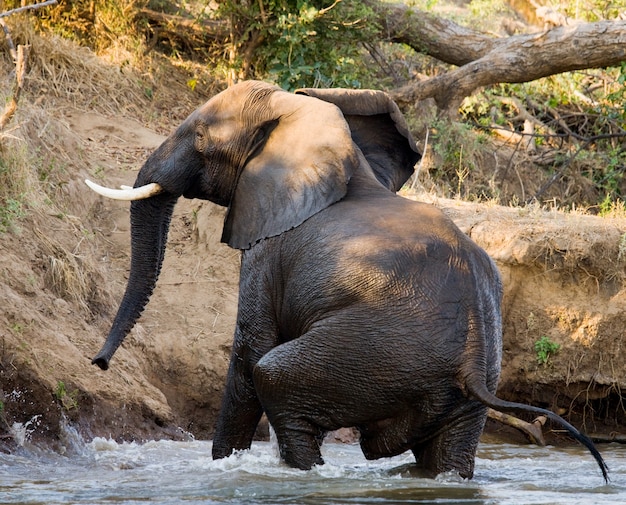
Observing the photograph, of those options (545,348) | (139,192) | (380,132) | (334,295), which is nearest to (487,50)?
(545,348)

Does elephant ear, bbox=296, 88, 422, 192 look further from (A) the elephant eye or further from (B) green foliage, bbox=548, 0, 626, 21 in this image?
(B) green foliage, bbox=548, 0, 626, 21

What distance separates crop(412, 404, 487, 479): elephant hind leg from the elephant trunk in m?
2.06

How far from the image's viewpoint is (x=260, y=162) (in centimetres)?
618

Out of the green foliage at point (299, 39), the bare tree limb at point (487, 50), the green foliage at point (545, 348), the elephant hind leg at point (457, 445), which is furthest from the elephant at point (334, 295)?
the bare tree limb at point (487, 50)

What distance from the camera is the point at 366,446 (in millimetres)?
5539

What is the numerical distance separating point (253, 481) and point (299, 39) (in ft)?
23.4

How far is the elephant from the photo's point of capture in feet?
17.2

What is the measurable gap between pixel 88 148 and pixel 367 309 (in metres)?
5.92

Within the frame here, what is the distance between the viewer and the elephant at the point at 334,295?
17.2 ft

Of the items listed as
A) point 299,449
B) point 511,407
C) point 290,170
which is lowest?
point 299,449

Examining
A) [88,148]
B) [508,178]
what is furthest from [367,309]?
[508,178]

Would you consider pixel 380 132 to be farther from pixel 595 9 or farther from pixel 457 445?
pixel 595 9

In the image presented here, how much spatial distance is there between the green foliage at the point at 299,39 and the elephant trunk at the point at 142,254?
5282 mm

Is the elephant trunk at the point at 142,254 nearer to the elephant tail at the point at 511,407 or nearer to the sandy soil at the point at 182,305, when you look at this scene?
the sandy soil at the point at 182,305
